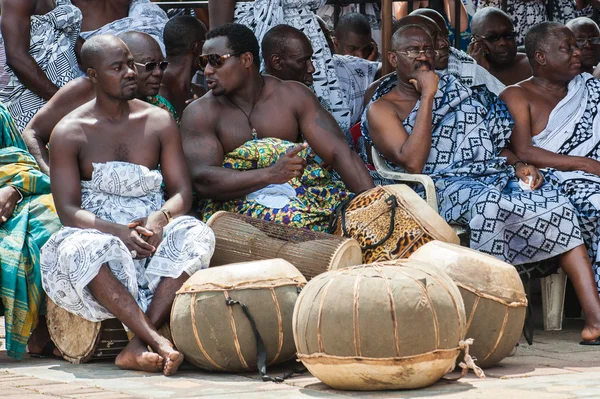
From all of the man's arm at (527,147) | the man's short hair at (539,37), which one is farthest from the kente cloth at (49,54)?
the man's short hair at (539,37)

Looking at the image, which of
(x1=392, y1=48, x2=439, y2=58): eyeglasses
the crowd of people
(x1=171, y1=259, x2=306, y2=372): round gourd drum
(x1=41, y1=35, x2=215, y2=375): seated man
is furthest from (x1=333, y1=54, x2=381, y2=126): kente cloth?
(x1=171, y1=259, x2=306, y2=372): round gourd drum

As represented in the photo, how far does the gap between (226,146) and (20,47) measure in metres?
1.63

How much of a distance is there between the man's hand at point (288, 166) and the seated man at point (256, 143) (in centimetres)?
2

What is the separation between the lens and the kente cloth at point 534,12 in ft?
30.6

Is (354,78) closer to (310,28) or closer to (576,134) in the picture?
(310,28)

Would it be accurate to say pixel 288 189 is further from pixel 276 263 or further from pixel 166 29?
pixel 166 29

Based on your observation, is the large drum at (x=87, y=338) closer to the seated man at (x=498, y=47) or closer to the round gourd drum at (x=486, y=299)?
the round gourd drum at (x=486, y=299)

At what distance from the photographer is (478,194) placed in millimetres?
6121

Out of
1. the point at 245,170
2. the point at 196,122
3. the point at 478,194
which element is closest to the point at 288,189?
the point at 245,170

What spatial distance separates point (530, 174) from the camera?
640cm

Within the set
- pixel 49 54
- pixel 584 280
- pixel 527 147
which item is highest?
pixel 49 54

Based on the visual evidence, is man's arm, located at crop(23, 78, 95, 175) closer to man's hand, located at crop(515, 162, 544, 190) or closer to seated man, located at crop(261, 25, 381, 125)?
seated man, located at crop(261, 25, 381, 125)

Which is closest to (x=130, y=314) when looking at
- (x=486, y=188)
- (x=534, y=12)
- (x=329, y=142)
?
(x=329, y=142)

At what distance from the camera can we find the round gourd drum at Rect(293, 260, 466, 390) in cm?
416
